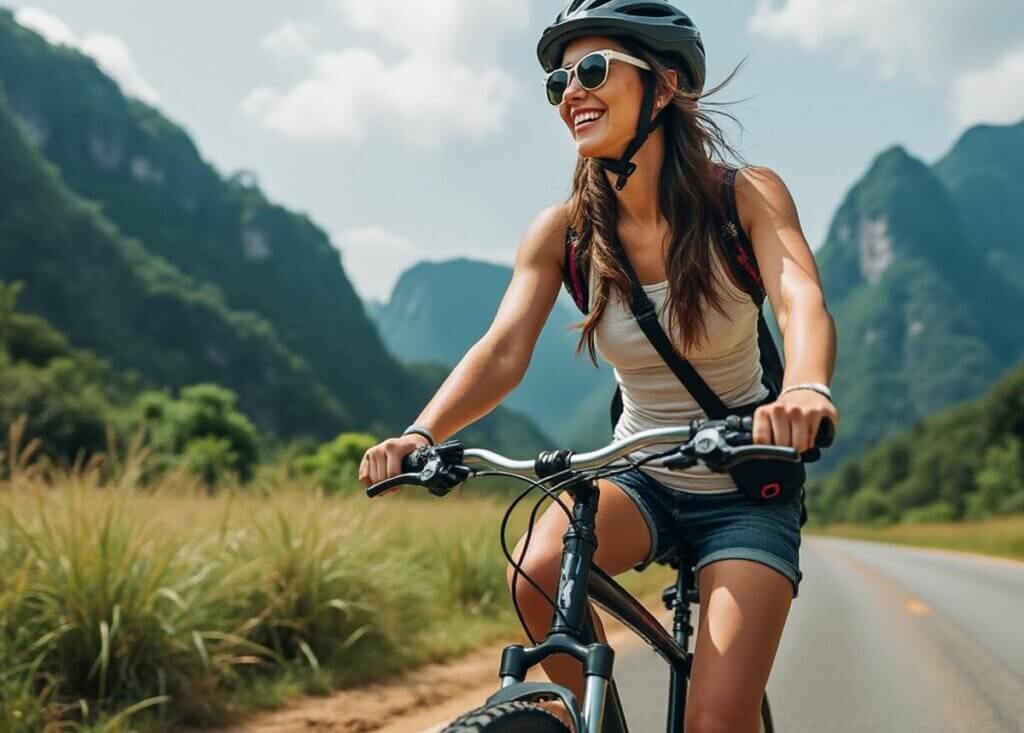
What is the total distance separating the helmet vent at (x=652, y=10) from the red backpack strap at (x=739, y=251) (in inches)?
18.2

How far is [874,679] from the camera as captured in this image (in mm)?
6352

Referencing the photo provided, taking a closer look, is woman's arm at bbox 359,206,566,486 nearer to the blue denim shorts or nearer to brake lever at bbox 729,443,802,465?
the blue denim shorts

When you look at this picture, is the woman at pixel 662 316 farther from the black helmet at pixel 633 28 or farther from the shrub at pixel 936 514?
the shrub at pixel 936 514

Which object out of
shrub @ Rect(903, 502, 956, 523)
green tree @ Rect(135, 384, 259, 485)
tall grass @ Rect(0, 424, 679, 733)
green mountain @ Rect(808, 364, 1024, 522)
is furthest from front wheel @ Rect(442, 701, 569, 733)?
shrub @ Rect(903, 502, 956, 523)

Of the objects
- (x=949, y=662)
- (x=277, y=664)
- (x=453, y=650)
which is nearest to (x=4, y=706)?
(x=277, y=664)

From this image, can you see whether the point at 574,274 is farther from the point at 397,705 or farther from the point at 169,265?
the point at 169,265

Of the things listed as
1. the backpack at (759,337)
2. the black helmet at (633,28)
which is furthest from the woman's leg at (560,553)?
the black helmet at (633,28)

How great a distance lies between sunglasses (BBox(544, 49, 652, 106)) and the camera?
2447 millimetres

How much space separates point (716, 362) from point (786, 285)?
0.36m

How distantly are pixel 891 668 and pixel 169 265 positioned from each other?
151679 mm

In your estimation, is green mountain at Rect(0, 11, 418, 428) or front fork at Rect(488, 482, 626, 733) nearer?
front fork at Rect(488, 482, 626, 733)

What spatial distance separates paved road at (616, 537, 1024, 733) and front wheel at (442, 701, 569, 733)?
3.29 metres

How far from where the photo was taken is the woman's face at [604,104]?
249cm

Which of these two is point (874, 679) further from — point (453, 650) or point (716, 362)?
point (716, 362)
